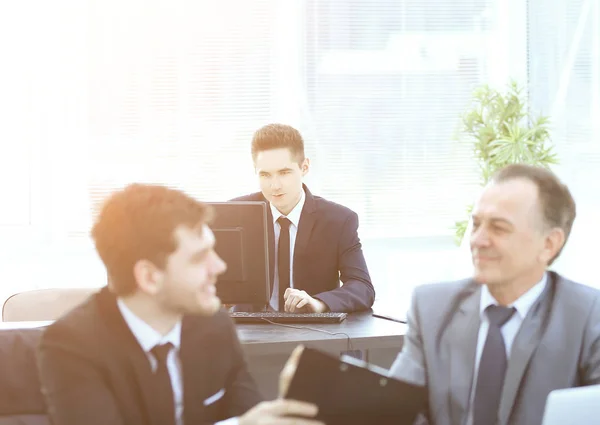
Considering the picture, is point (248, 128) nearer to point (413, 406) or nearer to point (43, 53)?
point (43, 53)

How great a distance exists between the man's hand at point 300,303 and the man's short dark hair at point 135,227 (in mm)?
1592

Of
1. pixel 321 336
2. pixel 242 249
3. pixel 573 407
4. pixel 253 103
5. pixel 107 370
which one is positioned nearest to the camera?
pixel 573 407

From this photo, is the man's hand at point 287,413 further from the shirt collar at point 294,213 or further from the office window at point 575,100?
the office window at point 575,100

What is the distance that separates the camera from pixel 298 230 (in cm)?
380

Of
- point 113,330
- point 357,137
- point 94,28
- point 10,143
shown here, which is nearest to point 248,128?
point 357,137

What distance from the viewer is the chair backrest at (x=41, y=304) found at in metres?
3.21

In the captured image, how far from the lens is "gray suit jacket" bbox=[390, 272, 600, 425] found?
2070mm

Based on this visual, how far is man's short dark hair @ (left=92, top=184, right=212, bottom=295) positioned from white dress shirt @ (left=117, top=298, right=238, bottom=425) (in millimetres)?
63

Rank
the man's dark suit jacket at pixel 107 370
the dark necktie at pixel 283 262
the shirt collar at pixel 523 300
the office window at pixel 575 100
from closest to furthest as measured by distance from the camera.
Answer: the man's dark suit jacket at pixel 107 370 < the shirt collar at pixel 523 300 < the dark necktie at pixel 283 262 < the office window at pixel 575 100

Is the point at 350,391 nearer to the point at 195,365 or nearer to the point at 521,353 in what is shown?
the point at 195,365

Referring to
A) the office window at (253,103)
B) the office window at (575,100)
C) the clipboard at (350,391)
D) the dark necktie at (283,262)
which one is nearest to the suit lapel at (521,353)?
the clipboard at (350,391)

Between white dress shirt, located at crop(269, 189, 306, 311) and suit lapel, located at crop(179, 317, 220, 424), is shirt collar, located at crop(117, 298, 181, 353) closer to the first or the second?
suit lapel, located at crop(179, 317, 220, 424)

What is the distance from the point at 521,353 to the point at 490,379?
0.10 meters

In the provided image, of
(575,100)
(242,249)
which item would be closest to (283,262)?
(242,249)
